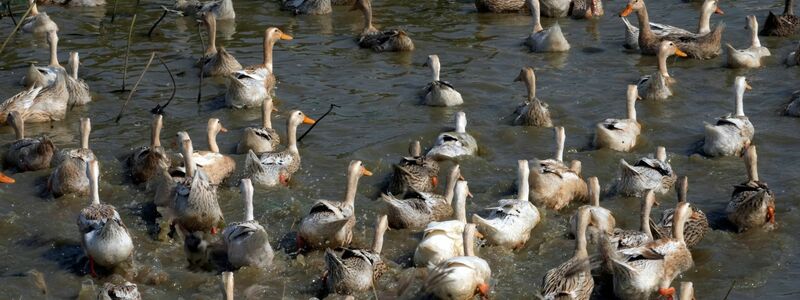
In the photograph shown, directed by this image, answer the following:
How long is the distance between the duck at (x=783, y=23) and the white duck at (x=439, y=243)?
792 cm

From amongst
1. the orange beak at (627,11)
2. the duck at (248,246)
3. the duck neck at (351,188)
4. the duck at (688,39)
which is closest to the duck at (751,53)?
the duck at (688,39)

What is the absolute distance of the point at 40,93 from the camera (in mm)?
14336

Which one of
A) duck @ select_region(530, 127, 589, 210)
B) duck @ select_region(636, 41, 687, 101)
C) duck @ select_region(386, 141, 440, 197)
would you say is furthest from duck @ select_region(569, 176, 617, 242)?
duck @ select_region(636, 41, 687, 101)

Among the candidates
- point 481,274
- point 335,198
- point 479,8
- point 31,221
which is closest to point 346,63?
point 479,8

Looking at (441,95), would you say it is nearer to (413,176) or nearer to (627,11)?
(413,176)

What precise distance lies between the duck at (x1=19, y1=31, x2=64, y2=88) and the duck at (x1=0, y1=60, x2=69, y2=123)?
1.56 ft

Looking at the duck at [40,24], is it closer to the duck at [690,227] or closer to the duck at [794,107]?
the duck at [794,107]

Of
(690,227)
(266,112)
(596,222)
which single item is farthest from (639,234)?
(266,112)

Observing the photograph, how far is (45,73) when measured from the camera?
15.2 m

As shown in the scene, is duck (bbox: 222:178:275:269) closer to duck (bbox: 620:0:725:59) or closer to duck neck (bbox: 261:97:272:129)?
duck neck (bbox: 261:97:272:129)

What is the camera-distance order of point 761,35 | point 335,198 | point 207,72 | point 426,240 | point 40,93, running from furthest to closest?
point 761,35, point 207,72, point 40,93, point 335,198, point 426,240

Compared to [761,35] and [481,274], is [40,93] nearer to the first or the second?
[481,274]

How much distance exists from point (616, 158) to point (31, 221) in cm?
573

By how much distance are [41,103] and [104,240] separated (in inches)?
189
